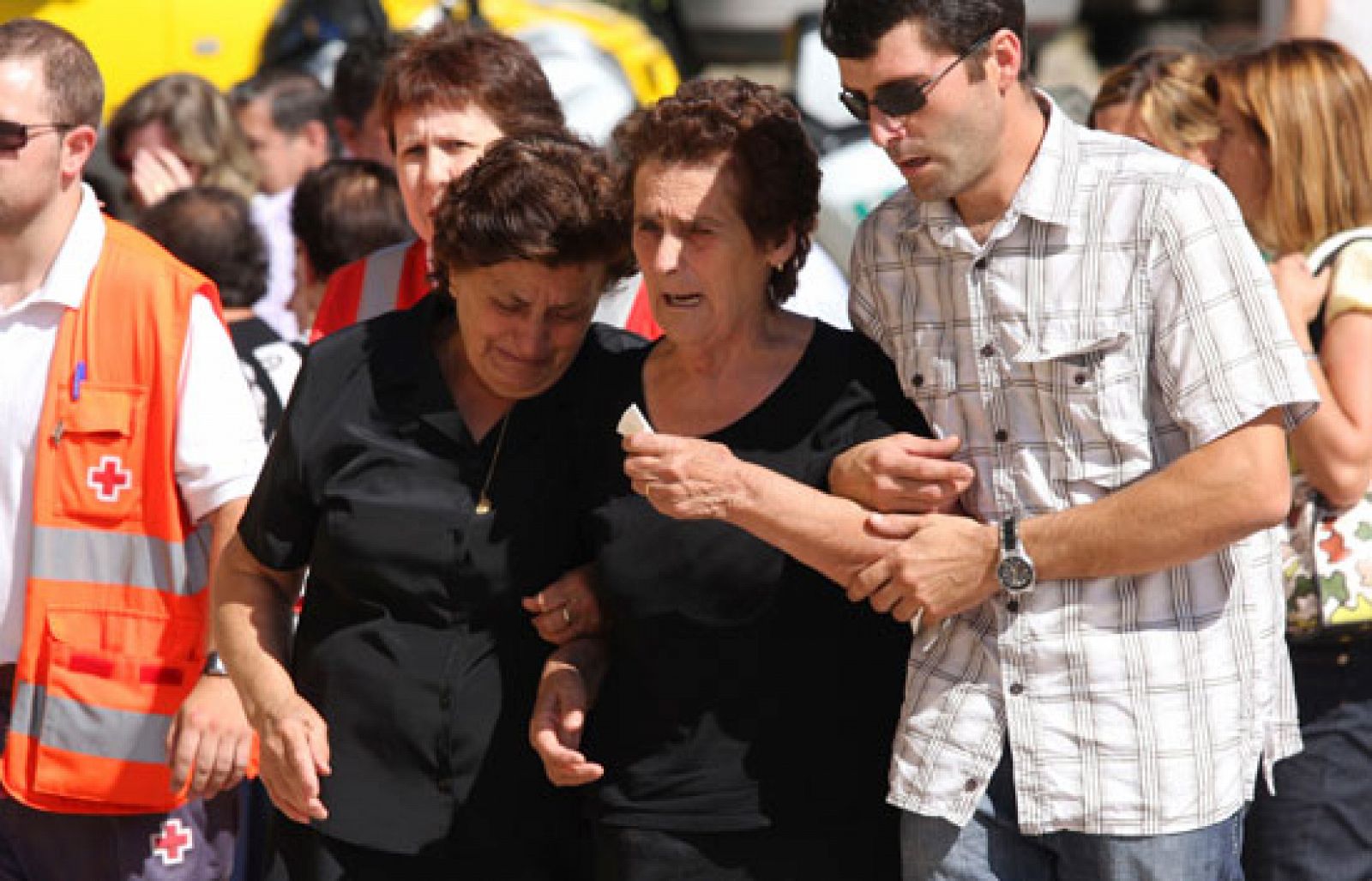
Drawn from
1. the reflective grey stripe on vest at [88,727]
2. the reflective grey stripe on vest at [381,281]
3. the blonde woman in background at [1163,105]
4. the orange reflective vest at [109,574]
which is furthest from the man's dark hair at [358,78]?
the reflective grey stripe on vest at [88,727]

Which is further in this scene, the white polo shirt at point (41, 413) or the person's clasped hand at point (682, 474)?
the white polo shirt at point (41, 413)

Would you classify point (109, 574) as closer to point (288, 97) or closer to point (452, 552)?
point (452, 552)

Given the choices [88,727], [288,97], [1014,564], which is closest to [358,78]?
[288,97]

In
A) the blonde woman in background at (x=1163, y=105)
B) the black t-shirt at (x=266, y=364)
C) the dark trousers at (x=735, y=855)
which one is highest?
the blonde woman in background at (x=1163, y=105)

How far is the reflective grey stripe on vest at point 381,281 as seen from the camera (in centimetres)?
378

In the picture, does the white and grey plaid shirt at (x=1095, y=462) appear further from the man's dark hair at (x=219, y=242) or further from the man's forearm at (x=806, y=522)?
the man's dark hair at (x=219, y=242)

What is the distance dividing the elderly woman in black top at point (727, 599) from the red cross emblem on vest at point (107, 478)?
0.97 metres

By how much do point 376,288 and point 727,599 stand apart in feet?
4.29

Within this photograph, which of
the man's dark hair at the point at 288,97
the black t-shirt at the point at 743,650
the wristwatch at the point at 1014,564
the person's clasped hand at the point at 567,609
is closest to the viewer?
the wristwatch at the point at 1014,564

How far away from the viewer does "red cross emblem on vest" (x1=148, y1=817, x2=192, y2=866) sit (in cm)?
348

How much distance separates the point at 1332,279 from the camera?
351 cm

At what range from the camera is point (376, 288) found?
3801 mm

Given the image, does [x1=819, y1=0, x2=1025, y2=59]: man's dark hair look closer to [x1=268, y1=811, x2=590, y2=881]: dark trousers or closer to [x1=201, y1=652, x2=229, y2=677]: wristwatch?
[x1=268, y1=811, x2=590, y2=881]: dark trousers

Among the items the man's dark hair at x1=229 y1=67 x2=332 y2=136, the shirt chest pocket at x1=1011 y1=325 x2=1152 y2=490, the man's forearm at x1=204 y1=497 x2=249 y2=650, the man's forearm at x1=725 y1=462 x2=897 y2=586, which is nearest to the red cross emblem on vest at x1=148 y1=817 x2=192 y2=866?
the man's forearm at x1=204 y1=497 x2=249 y2=650
